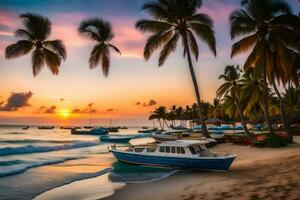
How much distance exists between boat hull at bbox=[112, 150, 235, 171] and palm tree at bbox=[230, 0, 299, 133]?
14249mm

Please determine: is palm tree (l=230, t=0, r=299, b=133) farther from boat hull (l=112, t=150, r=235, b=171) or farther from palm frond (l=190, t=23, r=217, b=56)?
boat hull (l=112, t=150, r=235, b=171)

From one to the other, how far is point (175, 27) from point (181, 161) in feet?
55.9

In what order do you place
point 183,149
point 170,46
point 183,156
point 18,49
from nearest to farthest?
point 183,156 < point 183,149 < point 170,46 < point 18,49

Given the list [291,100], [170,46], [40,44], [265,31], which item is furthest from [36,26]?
[291,100]

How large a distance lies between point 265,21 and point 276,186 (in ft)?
73.7

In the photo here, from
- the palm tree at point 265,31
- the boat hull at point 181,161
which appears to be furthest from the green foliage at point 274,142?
the boat hull at point 181,161

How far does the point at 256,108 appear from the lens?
2188 inches

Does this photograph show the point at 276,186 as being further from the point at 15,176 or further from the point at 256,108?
the point at 256,108

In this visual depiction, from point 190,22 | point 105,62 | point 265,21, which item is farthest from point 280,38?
point 105,62

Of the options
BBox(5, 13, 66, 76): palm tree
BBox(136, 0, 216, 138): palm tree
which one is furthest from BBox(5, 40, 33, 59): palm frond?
BBox(136, 0, 216, 138): palm tree

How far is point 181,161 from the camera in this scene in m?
19.8

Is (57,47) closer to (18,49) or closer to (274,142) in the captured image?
(18,49)

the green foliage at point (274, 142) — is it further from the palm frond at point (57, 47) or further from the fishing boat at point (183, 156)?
the palm frond at point (57, 47)

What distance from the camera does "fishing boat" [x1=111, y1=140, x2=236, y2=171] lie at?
18.5 meters
